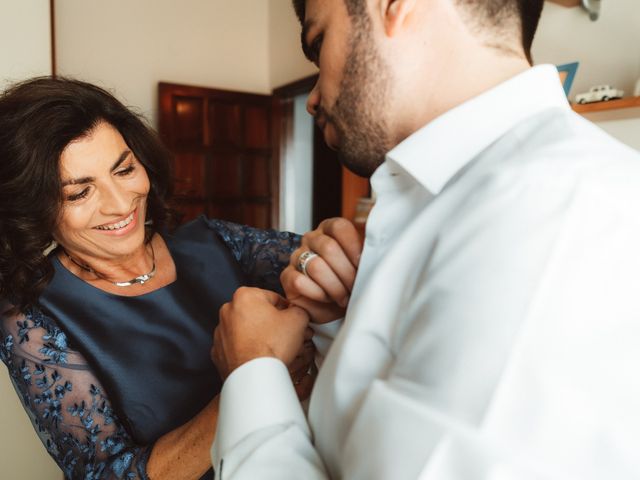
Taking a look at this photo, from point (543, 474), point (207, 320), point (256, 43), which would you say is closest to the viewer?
point (543, 474)

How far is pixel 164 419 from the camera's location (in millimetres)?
1229

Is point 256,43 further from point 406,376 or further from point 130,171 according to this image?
point 406,376

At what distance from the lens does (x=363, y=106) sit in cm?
74

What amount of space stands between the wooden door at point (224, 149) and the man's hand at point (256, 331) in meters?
3.34

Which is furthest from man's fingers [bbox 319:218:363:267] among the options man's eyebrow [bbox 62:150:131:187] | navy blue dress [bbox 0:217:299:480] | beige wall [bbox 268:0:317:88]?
beige wall [bbox 268:0:317:88]

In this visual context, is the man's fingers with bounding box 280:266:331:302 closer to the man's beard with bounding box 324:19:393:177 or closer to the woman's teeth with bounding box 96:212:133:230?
the man's beard with bounding box 324:19:393:177

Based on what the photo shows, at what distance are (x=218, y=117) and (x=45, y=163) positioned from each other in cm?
324

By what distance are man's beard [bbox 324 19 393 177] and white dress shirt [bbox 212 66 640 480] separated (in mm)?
179

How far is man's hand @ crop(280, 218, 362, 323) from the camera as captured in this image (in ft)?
2.74

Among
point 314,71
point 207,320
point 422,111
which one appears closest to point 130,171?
point 207,320

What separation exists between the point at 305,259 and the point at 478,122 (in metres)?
0.38

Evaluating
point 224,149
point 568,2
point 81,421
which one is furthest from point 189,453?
point 224,149

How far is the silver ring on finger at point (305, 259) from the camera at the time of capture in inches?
34.1

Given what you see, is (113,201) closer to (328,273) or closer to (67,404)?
(67,404)
